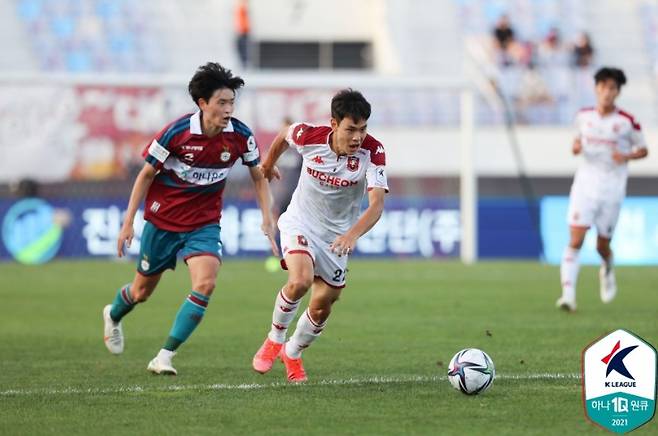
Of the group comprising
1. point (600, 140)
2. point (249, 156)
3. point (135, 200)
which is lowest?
point (135, 200)

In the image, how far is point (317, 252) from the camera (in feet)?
29.8

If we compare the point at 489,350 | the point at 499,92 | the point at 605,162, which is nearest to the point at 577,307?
the point at 605,162

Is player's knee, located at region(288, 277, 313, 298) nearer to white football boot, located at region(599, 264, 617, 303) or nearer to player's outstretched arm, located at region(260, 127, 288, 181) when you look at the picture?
player's outstretched arm, located at region(260, 127, 288, 181)

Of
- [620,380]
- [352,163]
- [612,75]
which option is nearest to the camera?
[620,380]

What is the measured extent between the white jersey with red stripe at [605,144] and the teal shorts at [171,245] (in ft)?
20.6

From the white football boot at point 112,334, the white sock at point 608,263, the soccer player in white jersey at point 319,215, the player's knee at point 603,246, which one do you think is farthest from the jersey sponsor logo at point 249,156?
the white sock at point 608,263

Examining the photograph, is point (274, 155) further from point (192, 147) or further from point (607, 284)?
point (607, 284)

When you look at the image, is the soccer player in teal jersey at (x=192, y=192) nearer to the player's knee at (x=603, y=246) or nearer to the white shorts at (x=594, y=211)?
the white shorts at (x=594, y=211)

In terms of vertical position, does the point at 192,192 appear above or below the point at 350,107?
below

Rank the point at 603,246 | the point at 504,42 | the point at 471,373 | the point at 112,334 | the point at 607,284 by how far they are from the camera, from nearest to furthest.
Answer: the point at 471,373 < the point at 112,334 < the point at 603,246 < the point at 607,284 < the point at 504,42

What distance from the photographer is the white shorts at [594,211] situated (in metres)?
14.8

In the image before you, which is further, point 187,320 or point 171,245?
point 171,245

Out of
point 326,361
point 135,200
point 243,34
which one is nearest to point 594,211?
point 326,361

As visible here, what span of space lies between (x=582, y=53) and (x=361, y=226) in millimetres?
24072
